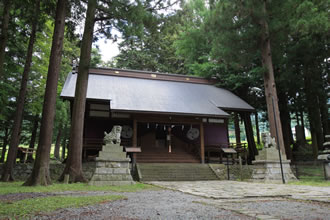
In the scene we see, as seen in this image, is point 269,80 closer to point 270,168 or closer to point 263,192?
point 270,168

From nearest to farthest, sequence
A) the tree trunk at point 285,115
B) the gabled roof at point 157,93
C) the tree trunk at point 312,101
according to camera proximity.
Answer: the gabled roof at point 157,93 < the tree trunk at point 312,101 < the tree trunk at point 285,115

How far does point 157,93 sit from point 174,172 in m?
5.80

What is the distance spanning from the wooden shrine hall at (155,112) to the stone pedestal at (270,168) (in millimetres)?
4040

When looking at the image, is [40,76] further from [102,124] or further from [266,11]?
[266,11]

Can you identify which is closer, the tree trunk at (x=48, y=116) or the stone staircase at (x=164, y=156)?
the tree trunk at (x=48, y=116)

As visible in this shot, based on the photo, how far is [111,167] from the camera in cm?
870

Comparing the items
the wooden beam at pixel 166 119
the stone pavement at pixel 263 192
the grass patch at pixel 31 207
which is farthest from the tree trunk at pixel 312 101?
the grass patch at pixel 31 207

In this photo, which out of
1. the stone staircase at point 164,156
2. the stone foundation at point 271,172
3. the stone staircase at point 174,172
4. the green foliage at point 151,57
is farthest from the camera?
the green foliage at point 151,57

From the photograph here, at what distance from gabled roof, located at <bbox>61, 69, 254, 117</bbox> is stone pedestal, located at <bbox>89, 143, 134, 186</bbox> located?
3.64m

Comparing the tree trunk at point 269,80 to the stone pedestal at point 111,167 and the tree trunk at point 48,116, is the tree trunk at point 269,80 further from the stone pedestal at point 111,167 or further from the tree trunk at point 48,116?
the tree trunk at point 48,116

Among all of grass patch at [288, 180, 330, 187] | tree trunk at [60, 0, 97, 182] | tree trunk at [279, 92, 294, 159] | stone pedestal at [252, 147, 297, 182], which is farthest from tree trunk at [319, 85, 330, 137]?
tree trunk at [60, 0, 97, 182]

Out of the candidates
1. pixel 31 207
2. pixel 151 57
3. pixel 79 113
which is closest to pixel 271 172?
pixel 79 113

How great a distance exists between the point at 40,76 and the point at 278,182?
43.9 ft

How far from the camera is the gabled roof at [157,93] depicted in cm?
1327
